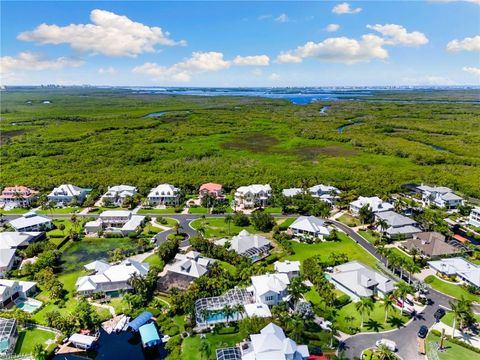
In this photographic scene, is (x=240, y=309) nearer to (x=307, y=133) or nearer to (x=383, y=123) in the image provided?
(x=307, y=133)

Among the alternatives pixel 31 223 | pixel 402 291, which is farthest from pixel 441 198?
pixel 31 223

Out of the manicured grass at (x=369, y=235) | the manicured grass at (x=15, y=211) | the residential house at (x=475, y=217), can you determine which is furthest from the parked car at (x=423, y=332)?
the manicured grass at (x=15, y=211)

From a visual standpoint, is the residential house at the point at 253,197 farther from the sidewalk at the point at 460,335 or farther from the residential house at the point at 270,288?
the sidewalk at the point at 460,335

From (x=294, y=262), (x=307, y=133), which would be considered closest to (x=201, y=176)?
(x=294, y=262)

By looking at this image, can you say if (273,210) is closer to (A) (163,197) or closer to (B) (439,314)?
(A) (163,197)

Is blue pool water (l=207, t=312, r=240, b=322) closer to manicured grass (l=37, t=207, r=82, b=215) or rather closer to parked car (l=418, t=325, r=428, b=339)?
parked car (l=418, t=325, r=428, b=339)

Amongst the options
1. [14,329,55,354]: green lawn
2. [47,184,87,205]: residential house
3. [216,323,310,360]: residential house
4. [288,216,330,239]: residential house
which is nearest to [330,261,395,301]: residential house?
[216,323,310,360]: residential house
